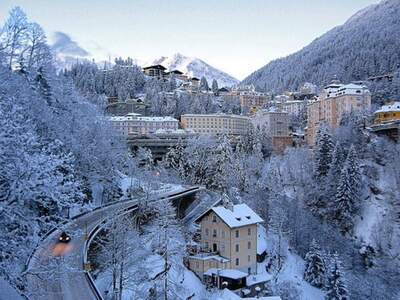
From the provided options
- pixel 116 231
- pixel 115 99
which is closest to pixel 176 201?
pixel 116 231

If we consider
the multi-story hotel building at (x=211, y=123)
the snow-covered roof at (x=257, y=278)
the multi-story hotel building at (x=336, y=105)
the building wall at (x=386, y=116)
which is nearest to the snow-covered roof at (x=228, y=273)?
the snow-covered roof at (x=257, y=278)

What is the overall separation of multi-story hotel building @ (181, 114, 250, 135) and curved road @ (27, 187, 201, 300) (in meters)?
78.2

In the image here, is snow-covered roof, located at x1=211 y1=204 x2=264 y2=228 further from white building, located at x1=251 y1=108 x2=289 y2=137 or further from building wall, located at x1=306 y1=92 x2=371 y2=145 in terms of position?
white building, located at x1=251 y1=108 x2=289 y2=137

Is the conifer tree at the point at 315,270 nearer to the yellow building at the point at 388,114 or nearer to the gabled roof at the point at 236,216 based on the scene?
the gabled roof at the point at 236,216

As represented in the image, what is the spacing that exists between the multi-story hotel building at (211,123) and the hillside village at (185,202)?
7.09 meters

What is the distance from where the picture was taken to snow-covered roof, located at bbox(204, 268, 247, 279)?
3108cm

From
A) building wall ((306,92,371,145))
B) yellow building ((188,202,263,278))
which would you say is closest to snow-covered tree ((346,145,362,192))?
yellow building ((188,202,263,278))

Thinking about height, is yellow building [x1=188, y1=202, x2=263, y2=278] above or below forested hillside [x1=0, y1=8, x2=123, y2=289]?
below

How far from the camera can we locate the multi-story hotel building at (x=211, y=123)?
104 m

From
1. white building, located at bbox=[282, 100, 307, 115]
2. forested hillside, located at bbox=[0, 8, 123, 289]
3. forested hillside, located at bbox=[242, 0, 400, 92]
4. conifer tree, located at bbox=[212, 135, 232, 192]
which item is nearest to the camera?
forested hillside, located at bbox=[0, 8, 123, 289]

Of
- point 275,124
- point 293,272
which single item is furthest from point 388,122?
point 293,272

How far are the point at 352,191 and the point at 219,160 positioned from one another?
18.6 metres

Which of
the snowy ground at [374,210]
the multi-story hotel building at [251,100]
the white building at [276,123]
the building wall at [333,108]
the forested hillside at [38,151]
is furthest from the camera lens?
the multi-story hotel building at [251,100]

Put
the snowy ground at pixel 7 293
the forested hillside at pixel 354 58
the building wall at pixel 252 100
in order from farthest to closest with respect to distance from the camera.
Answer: the building wall at pixel 252 100 < the forested hillside at pixel 354 58 < the snowy ground at pixel 7 293
